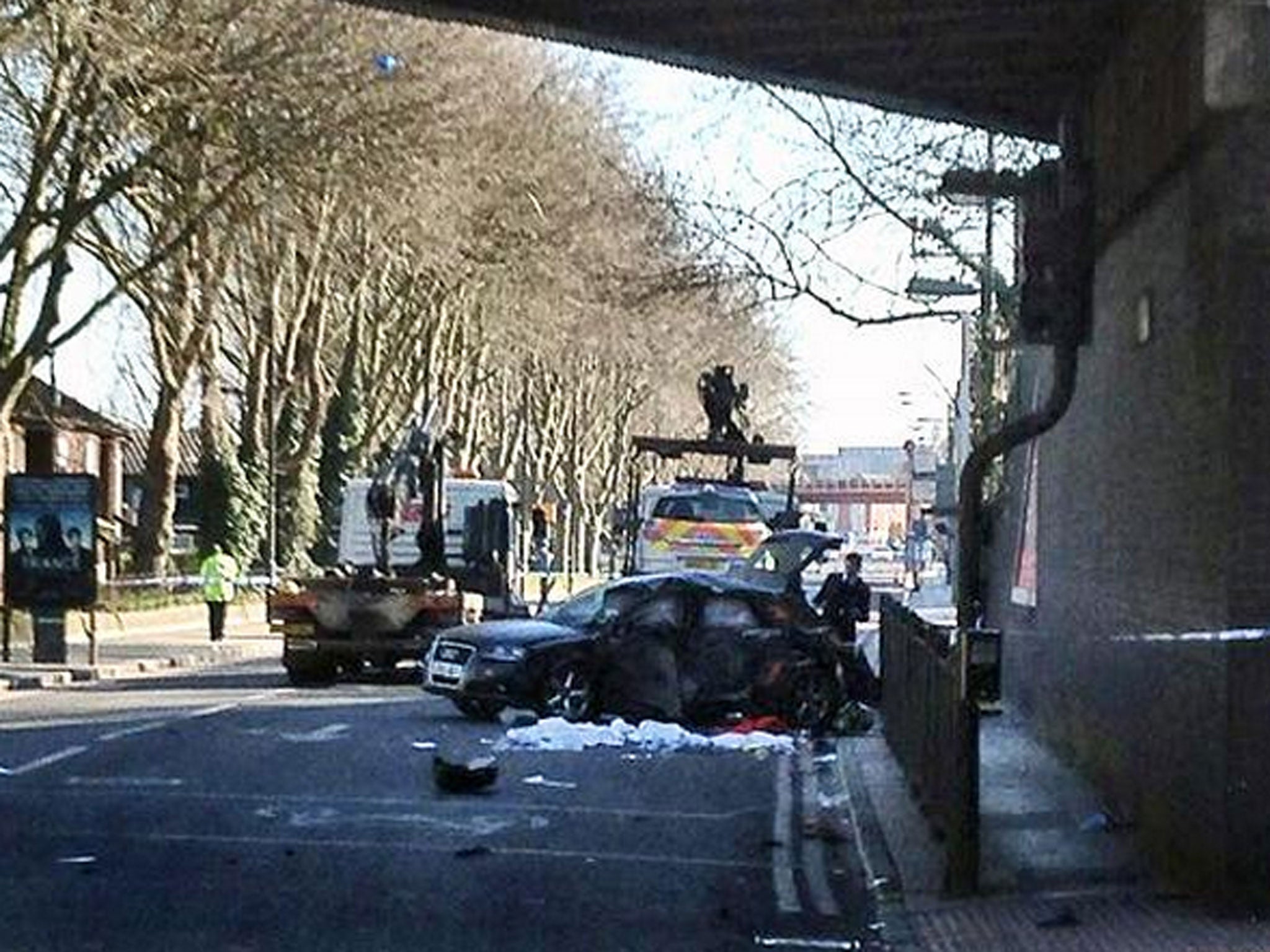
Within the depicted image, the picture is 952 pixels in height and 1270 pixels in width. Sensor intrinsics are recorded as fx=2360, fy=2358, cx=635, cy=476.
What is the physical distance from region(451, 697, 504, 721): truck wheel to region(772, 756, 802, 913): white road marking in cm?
366

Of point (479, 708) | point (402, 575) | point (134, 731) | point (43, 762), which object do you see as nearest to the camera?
point (43, 762)

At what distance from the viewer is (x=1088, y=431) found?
16.6 m

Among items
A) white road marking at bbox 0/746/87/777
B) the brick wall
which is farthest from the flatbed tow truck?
the brick wall

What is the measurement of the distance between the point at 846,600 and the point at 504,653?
556 centimetres

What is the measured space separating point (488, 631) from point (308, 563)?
3484 centimetres

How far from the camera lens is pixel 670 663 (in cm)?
2239

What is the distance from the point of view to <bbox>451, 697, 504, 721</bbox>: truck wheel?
22.8 m

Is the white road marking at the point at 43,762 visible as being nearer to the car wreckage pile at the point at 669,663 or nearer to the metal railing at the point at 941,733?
the car wreckage pile at the point at 669,663

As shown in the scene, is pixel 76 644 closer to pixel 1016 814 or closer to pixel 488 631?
pixel 488 631

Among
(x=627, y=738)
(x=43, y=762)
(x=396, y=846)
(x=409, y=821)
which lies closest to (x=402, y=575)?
(x=627, y=738)

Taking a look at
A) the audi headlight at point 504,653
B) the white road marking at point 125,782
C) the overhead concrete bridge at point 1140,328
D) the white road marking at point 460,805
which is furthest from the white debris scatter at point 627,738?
the white road marking at point 460,805

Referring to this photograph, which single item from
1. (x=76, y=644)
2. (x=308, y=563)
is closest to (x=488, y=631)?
(x=76, y=644)

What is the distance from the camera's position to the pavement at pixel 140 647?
1198 inches

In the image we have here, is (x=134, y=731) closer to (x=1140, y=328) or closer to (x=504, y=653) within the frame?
(x=504, y=653)
